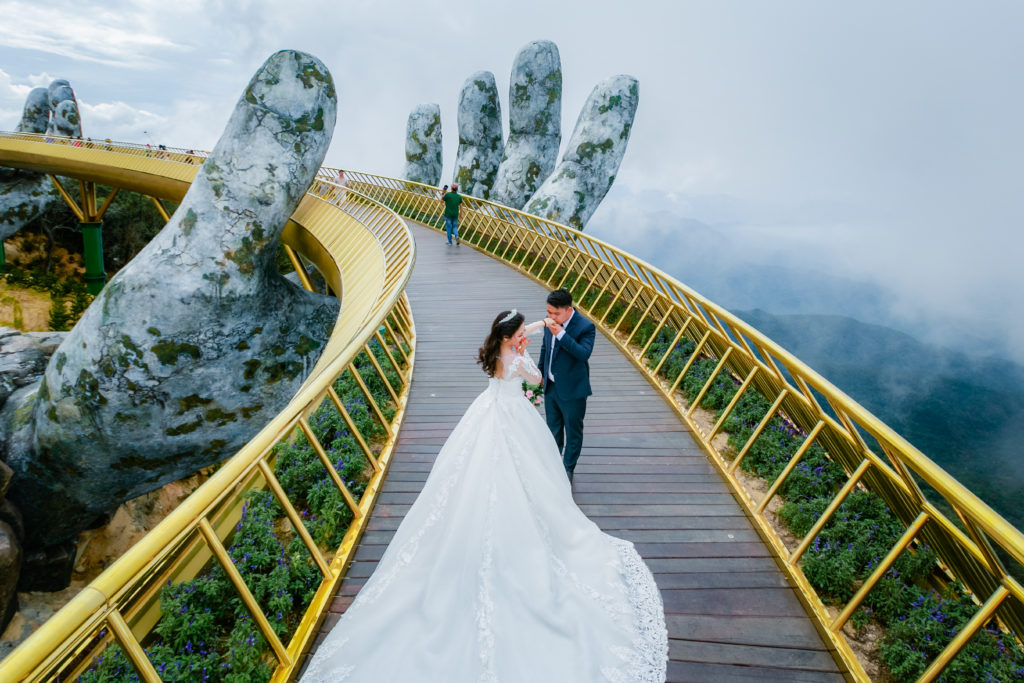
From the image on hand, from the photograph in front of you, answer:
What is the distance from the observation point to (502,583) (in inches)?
114

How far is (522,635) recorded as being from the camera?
2.72 metres

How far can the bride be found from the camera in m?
2.63

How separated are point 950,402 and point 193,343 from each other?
273 ft

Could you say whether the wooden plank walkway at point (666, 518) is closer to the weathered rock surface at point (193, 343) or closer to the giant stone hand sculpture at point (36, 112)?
the weathered rock surface at point (193, 343)

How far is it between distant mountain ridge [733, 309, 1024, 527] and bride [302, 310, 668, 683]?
2091 centimetres

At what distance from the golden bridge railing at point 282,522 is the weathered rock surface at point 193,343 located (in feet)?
5.89

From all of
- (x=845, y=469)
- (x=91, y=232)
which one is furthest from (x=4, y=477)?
(x=91, y=232)

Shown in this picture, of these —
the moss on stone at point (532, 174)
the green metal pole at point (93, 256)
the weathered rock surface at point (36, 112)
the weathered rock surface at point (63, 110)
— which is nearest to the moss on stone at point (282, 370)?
the moss on stone at point (532, 174)

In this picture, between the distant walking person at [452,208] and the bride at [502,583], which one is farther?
the distant walking person at [452,208]

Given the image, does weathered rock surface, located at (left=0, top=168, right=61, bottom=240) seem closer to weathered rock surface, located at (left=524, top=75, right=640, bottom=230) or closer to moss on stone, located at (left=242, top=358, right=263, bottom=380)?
moss on stone, located at (left=242, top=358, right=263, bottom=380)

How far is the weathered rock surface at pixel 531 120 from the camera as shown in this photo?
20.7m

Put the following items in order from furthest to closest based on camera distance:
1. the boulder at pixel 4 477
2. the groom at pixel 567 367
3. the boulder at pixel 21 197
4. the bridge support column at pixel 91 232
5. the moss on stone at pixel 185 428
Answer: the boulder at pixel 21 197, the bridge support column at pixel 91 232, the moss on stone at pixel 185 428, the boulder at pixel 4 477, the groom at pixel 567 367

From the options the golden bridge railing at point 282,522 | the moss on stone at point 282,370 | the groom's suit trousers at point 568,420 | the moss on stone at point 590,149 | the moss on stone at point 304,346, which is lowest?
the moss on stone at point 282,370

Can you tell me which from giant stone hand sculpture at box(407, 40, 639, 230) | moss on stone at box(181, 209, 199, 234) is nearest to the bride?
moss on stone at box(181, 209, 199, 234)
